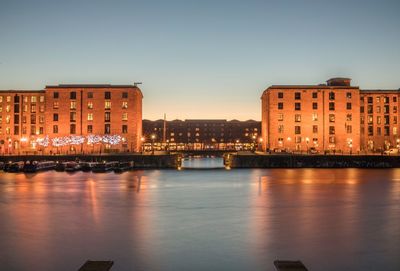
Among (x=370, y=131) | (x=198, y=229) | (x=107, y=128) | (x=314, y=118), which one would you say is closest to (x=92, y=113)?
(x=107, y=128)

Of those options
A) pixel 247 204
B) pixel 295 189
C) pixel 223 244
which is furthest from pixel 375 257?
pixel 295 189

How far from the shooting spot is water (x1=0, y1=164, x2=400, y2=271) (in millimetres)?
16953

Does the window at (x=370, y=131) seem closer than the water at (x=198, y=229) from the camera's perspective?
No

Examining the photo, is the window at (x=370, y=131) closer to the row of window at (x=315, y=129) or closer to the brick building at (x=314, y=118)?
the brick building at (x=314, y=118)

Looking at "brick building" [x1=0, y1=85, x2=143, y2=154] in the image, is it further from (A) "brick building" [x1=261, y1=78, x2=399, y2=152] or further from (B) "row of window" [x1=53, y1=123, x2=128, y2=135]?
(A) "brick building" [x1=261, y1=78, x2=399, y2=152]

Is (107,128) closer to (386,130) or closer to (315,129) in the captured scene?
(315,129)

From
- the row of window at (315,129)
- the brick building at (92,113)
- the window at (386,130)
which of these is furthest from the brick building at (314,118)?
the brick building at (92,113)

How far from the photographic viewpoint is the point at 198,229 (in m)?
23.4

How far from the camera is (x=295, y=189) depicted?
145 feet

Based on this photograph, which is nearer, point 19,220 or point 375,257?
point 375,257

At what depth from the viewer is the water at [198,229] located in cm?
1695

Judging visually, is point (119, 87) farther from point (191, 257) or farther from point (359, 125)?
point (191, 257)

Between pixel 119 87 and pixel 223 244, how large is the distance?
99854 millimetres

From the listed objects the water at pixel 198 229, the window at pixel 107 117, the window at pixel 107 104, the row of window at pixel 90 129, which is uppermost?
the window at pixel 107 104
